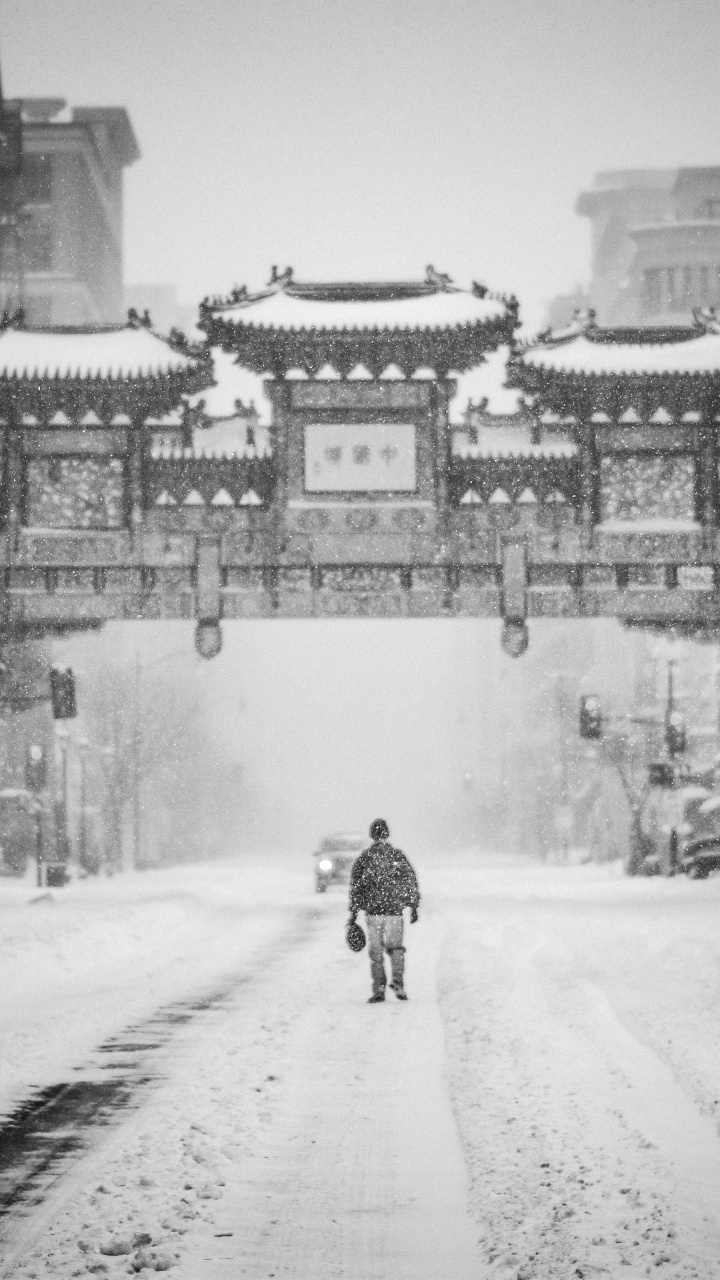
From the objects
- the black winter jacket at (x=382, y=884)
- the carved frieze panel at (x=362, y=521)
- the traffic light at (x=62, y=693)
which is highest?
the carved frieze panel at (x=362, y=521)

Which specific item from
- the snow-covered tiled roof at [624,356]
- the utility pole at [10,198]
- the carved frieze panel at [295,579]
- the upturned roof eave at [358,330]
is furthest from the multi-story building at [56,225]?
the snow-covered tiled roof at [624,356]

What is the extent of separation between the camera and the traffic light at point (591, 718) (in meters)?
44.3

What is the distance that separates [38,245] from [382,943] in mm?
77543

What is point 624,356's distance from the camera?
27.4 metres

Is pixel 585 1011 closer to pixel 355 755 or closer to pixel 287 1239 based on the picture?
pixel 287 1239

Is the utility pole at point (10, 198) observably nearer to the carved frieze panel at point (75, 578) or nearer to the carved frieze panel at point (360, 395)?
the carved frieze panel at point (75, 578)

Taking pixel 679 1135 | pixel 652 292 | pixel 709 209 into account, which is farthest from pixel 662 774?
pixel 709 209

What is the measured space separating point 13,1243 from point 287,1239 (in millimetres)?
988

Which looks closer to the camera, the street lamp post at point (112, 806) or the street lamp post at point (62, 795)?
the street lamp post at point (62, 795)

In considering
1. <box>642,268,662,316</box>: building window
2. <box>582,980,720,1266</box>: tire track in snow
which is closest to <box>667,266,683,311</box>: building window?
<box>642,268,662,316</box>: building window

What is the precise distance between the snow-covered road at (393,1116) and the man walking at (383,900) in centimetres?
34

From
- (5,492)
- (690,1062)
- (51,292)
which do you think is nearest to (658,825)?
(5,492)

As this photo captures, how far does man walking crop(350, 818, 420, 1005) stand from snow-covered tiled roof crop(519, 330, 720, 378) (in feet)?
45.8

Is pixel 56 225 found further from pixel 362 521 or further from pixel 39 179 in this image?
pixel 362 521
